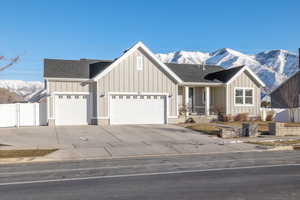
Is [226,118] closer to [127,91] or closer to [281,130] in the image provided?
[281,130]

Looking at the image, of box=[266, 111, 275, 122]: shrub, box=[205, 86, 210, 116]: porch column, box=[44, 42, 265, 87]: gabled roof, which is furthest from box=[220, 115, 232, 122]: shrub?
box=[266, 111, 275, 122]: shrub

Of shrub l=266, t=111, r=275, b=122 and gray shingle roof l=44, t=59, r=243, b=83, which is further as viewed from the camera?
shrub l=266, t=111, r=275, b=122

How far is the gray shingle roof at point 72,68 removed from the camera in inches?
896

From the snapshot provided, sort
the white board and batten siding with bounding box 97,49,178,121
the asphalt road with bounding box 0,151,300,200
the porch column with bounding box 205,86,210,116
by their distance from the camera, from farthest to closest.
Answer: the porch column with bounding box 205,86,210,116 → the white board and batten siding with bounding box 97,49,178,121 → the asphalt road with bounding box 0,151,300,200

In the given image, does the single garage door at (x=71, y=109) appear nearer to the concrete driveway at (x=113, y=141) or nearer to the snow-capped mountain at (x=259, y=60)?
the concrete driveway at (x=113, y=141)

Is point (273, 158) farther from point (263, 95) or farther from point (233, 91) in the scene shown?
point (263, 95)

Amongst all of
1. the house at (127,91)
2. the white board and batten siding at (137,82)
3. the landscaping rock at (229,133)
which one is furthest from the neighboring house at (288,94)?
the landscaping rock at (229,133)

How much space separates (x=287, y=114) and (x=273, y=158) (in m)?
18.8

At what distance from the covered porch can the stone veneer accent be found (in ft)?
24.2

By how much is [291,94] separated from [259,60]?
118m

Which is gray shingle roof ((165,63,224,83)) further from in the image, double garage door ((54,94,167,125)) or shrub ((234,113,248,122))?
double garage door ((54,94,167,125))

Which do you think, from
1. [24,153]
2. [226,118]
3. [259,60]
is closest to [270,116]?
[226,118]

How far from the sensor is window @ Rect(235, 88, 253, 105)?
27.6 metres

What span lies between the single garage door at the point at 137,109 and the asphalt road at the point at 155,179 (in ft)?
39.0
